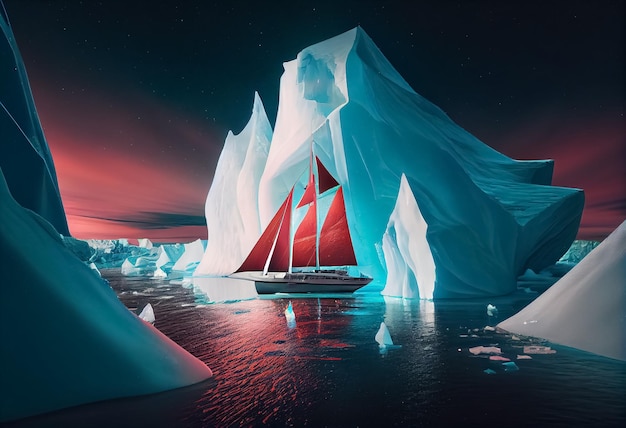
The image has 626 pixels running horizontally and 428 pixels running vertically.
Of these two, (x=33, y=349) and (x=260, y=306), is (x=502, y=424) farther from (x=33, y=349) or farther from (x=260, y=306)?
(x=260, y=306)

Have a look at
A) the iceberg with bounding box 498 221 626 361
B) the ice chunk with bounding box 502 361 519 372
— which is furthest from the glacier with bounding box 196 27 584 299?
the ice chunk with bounding box 502 361 519 372

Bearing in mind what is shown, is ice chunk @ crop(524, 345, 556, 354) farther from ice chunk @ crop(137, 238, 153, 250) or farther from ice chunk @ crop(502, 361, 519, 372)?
ice chunk @ crop(137, 238, 153, 250)

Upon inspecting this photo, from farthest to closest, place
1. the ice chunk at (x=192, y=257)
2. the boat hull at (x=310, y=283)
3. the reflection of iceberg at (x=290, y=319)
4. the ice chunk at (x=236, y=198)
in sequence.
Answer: the ice chunk at (x=192, y=257)
the ice chunk at (x=236, y=198)
the boat hull at (x=310, y=283)
the reflection of iceberg at (x=290, y=319)

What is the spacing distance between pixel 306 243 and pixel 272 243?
2.82 meters

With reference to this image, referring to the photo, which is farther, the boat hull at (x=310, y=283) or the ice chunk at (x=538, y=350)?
the boat hull at (x=310, y=283)

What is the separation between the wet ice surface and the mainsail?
12.6 m

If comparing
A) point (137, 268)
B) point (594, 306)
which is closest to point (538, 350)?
point (594, 306)

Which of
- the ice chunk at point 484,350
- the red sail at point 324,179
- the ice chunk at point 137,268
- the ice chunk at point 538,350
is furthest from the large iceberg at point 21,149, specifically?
the ice chunk at point 137,268

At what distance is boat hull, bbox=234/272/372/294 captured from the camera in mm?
23625

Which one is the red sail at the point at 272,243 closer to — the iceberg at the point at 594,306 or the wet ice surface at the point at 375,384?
the wet ice surface at the point at 375,384

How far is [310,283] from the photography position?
937 inches

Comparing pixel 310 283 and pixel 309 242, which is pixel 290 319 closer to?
pixel 310 283

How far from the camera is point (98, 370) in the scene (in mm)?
5723

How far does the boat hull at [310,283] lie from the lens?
77.5ft
